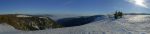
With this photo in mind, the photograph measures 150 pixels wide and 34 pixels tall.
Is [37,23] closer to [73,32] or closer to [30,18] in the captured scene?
[30,18]

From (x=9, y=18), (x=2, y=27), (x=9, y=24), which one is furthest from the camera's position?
(x=9, y=18)

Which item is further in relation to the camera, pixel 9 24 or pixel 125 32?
pixel 9 24

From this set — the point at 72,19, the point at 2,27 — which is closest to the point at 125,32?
the point at 2,27

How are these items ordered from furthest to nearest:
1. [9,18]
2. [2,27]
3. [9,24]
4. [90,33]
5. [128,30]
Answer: [9,18] → [9,24] → [2,27] → [128,30] → [90,33]

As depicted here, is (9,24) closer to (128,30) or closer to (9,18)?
(9,18)

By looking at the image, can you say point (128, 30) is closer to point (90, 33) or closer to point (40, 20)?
point (90, 33)

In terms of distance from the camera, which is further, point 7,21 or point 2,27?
point 7,21

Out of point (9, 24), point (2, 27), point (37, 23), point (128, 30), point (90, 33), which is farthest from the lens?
point (37, 23)

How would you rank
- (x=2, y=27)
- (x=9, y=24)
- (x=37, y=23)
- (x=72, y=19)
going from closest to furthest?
(x=2, y=27) → (x=9, y=24) → (x=37, y=23) → (x=72, y=19)

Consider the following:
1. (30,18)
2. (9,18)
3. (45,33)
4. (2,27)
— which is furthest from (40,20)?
(45,33)
